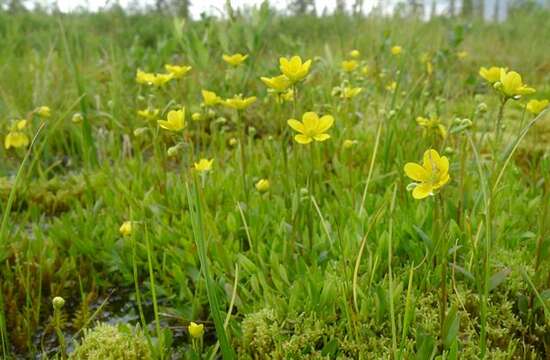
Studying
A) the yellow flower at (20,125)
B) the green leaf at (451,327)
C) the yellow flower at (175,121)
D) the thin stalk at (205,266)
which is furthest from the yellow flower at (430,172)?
the yellow flower at (20,125)

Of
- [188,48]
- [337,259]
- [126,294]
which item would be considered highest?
[188,48]

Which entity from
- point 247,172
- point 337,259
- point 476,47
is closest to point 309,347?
point 337,259

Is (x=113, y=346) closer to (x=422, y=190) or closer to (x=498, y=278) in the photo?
(x=422, y=190)

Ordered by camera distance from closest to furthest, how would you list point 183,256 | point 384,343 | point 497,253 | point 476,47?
point 384,343
point 497,253
point 183,256
point 476,47

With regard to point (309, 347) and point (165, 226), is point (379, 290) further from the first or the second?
point (165, 226)

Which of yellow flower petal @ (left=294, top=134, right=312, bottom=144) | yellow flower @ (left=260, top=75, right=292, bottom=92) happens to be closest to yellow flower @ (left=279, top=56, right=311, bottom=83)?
yellow flower @ (left=260, top=75, right=292, bottom=92)

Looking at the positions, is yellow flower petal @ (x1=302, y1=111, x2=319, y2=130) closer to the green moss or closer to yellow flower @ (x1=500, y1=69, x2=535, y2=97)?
yellow flower @ (x1=500, y1=69, x2=535, y2=97)

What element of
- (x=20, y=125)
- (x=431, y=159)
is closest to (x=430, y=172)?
(x=431, y=159)
